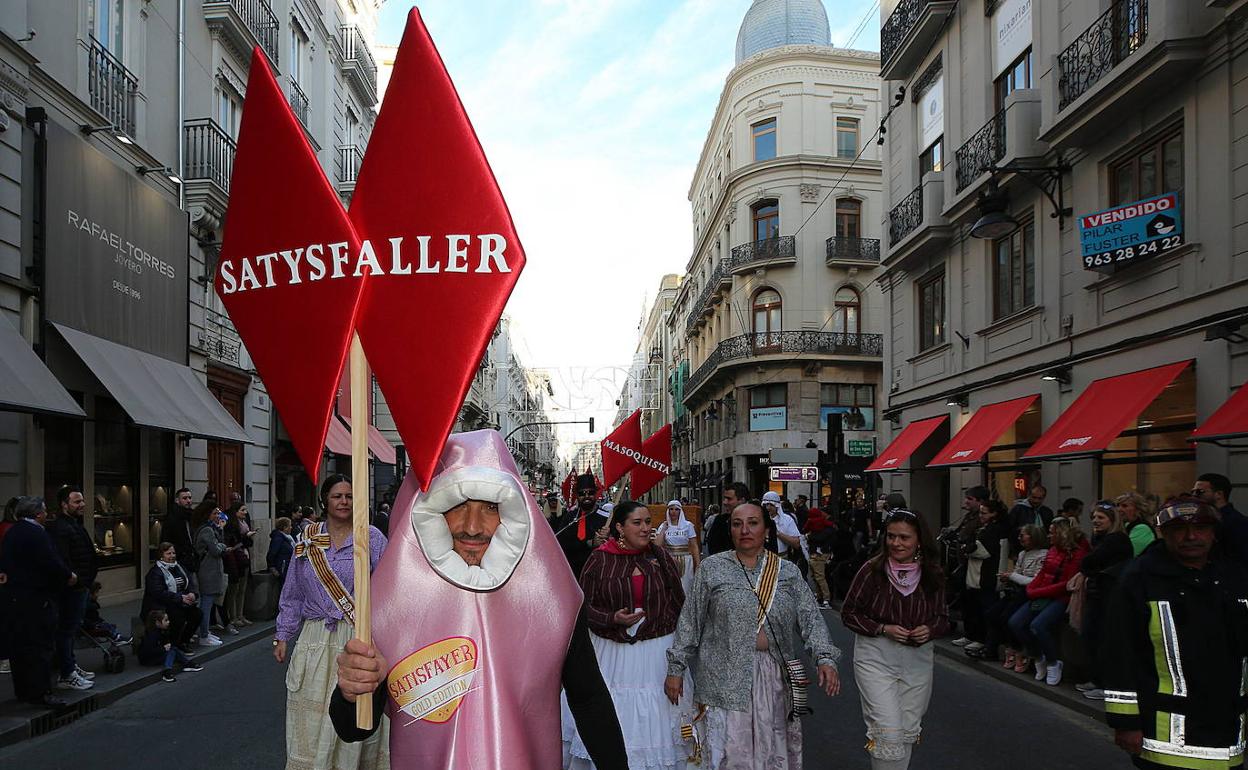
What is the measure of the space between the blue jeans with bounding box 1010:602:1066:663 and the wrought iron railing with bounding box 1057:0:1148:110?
22.3 feet

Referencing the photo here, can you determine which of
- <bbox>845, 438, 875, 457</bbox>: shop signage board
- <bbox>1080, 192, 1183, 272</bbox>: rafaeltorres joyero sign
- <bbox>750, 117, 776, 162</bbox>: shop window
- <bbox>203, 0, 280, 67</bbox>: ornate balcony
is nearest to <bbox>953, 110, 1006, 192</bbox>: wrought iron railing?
<bbox>1080, 192, 1183, 272</bbox>: rafaeltorres joyero sign

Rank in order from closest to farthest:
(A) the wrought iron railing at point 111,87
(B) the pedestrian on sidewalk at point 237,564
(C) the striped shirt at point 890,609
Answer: (C) the striped shirt at point 890,609
(B) the pedestrian on sidewalk at point 237,564
(A) the wrought iron railing at point 111,87

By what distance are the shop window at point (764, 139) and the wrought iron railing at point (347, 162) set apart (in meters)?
17.0

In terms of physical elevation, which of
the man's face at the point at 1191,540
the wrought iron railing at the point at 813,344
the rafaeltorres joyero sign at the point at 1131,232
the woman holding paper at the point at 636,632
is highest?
the wrought iron railing at the point at 813,344

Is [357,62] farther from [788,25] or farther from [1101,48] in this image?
[1101,48]

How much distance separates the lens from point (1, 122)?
1233 centimetres

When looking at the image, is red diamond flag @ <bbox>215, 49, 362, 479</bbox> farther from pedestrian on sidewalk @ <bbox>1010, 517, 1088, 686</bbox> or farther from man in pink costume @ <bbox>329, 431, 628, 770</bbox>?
pedestrian on sidewalk @ <bbox>1010, 517, 1088, 686</bbox>

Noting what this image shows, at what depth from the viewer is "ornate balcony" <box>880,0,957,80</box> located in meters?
18.6

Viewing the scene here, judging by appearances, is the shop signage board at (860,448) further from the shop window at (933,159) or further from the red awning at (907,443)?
the shop window at (933,159)

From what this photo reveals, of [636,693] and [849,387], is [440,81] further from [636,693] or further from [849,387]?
[849,387]

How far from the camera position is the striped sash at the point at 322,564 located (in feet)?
17.0

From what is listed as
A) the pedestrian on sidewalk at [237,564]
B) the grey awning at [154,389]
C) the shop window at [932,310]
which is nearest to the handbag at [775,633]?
the pedestrian on sidewalk at [237,564]

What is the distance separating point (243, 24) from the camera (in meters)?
19.7

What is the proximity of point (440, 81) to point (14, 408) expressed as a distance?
985 cm
